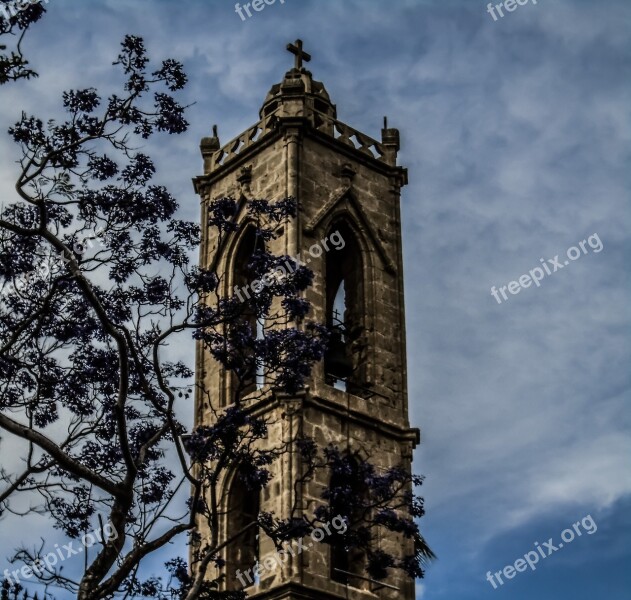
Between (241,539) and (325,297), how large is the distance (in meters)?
5.23

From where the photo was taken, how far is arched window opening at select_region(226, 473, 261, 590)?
2609cm

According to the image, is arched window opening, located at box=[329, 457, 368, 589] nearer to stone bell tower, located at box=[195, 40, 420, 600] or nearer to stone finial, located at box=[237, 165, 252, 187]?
stone bell tower, located at box=[195, 40, 420, 600]

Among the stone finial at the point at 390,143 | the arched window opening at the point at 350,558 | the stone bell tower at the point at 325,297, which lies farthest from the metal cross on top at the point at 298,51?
the arched window opening at the point at 350,558

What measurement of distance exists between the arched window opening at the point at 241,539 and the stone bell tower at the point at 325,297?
0.03 meters

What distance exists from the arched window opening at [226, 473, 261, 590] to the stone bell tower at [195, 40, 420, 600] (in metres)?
0.03

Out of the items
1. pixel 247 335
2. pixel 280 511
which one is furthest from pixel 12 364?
pixel 280 511

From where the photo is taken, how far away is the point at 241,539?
27.0m

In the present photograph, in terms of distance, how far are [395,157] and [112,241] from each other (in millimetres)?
14991

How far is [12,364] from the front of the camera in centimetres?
1745

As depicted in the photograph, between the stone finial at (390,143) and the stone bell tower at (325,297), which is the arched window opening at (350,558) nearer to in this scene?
the stone bell tower at (325,297)

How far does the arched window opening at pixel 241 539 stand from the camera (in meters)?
26.1
